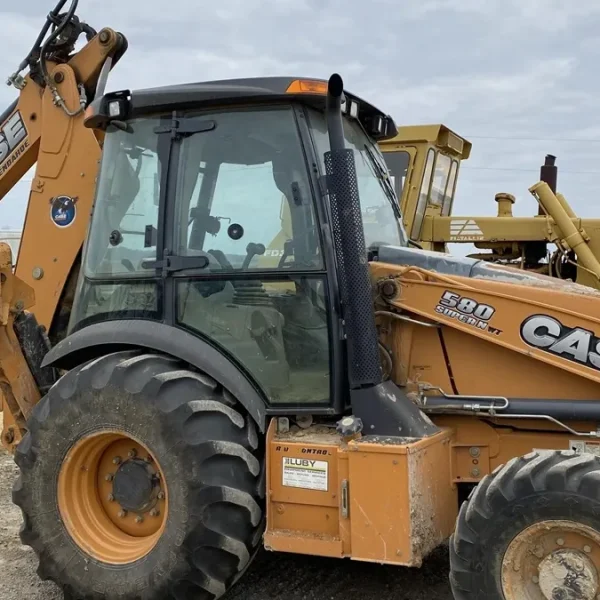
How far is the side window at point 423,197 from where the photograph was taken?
9414mm

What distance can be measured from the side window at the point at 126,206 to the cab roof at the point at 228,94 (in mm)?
119

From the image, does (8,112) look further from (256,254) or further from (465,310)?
(465,310)

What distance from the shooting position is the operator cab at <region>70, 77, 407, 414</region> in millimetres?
3777

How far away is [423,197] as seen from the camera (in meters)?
9.58

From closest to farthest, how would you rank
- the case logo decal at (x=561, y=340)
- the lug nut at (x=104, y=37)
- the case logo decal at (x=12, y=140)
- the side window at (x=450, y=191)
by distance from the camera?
the case logo decal at (x=561, y=340)
the lug nut at (x=104, y=37)
the case logo decal at (x=12, y=140)
the side window at (x=450, y=191)

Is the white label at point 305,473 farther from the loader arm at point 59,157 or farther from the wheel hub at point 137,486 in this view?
the loader arm at point 59,157

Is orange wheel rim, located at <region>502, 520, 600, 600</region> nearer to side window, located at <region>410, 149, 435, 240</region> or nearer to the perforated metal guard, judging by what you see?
the perforated metal guard

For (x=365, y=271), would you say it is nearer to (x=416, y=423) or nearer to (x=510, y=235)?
(x=416, y=423)

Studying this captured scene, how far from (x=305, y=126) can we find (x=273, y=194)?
0.36 m

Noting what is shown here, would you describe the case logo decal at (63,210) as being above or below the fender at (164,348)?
above

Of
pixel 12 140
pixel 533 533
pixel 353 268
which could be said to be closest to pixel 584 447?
pixel 533 533

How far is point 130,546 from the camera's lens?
3998 mm

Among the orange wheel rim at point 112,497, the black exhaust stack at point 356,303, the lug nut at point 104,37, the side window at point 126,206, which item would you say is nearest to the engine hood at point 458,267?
the black exhaust stack at point 356,303

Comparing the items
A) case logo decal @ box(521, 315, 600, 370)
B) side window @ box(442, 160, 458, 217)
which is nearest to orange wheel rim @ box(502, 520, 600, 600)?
case logo decal @ box(521, 315, 600, 370)
